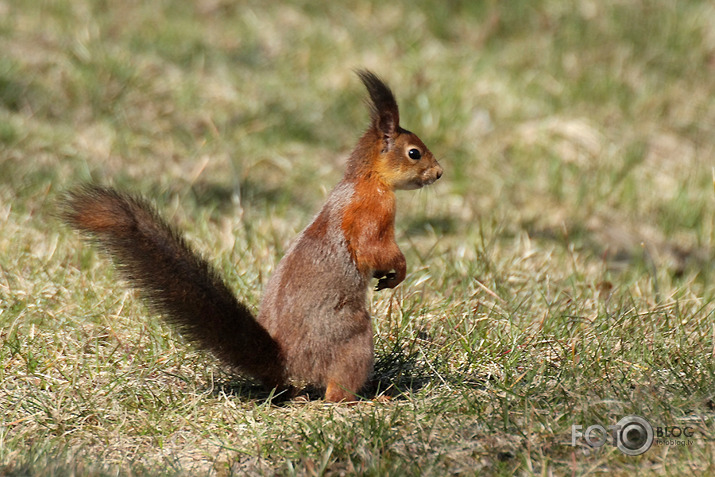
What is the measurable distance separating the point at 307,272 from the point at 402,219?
8.64 ft

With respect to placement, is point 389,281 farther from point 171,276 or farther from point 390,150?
point 171,276

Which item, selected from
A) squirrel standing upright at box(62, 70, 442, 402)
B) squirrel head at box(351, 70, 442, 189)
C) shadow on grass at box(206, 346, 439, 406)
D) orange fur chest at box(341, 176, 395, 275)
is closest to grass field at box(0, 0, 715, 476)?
shadow on grass at box(206, 346, 439, 406)

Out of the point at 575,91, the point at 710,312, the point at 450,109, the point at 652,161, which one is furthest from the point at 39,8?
the point at 710,312

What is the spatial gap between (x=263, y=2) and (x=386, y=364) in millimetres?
5549

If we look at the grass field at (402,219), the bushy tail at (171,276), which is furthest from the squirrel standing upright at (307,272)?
the grass field at (402,219)

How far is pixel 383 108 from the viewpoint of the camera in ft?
10.9

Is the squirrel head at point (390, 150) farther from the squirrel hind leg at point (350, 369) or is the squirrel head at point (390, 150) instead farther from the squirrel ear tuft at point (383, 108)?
the squirrel hind leg at point (350, 369)

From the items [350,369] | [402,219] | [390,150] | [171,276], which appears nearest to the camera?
[171,276]

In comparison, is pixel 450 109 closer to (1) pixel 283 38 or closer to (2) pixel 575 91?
(2) pixel 575 91

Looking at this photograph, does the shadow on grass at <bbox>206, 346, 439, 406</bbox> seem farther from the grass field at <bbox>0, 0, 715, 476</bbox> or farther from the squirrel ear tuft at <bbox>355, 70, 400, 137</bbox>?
the squirrel ear tuft at <bbox>355, 70, 400, 137</bbox>

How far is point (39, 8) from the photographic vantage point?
7.25 metres

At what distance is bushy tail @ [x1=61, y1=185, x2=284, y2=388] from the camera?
2766 mm

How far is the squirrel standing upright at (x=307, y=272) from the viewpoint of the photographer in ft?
9.28

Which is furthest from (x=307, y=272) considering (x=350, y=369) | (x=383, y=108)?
(x=383, y=108)
